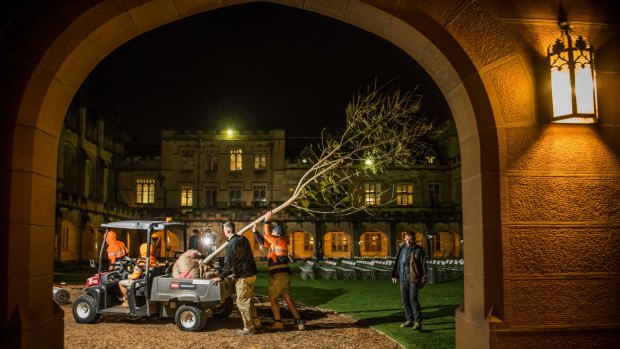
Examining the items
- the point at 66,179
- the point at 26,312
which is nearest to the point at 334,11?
the point at 26,312

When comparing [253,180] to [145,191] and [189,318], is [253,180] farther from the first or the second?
[189,318]

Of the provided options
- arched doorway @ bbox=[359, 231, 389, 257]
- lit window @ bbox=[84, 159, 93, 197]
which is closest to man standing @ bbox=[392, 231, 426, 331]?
lit window @ bbox=[84, 159, 93, 197]

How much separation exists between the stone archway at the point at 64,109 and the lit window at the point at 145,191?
48101mm

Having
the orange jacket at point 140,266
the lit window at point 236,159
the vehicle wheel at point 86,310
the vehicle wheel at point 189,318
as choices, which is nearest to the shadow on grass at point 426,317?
the vehicle wheel at point 189,318

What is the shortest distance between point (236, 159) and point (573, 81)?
47987 mm

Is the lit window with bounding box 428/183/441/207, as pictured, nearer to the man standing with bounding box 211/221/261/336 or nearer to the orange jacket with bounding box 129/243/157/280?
the orange jacket with bounding box 129/243/157/280

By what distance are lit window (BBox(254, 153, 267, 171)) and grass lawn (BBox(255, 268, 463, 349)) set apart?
102ft

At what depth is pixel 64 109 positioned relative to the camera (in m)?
4.89

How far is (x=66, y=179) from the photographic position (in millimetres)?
38156

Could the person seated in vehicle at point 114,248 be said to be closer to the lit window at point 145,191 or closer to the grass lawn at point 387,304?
the grass lawn at point 387,304

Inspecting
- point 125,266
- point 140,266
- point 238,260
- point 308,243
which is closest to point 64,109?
point 238,260

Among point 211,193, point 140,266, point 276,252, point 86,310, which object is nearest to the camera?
point 276,252

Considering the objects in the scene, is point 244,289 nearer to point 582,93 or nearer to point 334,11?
point 334,11

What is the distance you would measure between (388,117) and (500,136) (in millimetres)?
4883
